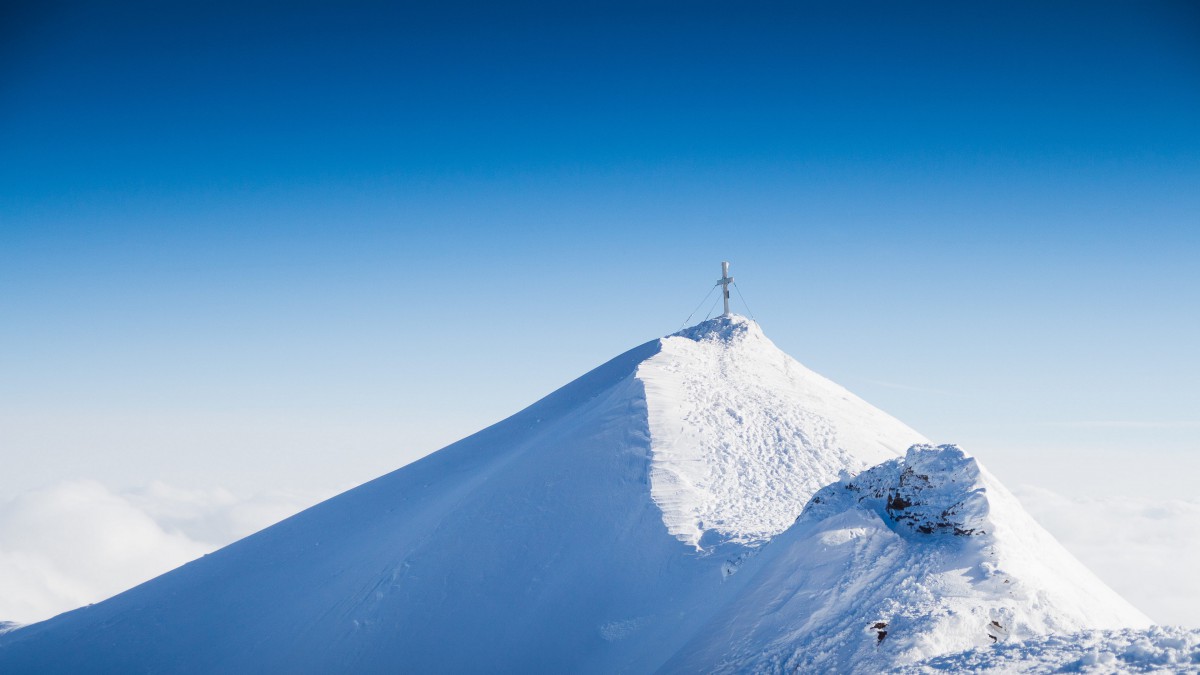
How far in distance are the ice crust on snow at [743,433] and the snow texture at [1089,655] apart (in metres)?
9.02

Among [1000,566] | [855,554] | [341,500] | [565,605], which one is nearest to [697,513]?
[565,605]

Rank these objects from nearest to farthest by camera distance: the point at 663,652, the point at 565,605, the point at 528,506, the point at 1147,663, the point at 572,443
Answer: the point at 1147,663, the point at 663,652, the point at 565,605, the point at 528,506, the point at 572,443

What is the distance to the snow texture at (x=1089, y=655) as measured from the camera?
27.1 feet

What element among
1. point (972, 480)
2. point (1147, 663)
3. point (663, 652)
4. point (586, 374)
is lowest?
point (663, 652)

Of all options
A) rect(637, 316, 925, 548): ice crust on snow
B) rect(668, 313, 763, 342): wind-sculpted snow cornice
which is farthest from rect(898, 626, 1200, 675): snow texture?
rect(668, 313, 763, 342): wind-sculpted snow cornice

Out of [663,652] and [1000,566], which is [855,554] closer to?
[1000,566]

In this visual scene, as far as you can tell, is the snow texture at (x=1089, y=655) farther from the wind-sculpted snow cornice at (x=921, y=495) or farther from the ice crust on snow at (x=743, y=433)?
the ice crust on snow at (x=743, y=433)

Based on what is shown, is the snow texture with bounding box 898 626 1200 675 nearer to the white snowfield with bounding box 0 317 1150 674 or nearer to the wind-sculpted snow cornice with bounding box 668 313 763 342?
the white snowfield with bounding box 0 317 1150 674

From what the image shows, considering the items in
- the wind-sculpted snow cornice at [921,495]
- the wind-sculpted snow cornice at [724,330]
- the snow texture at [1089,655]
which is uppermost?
the wind-sculpted snow cornice at [724,330]

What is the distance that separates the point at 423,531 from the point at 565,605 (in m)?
5.93

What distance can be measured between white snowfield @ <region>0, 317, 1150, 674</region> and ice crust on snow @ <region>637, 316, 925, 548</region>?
3.1 inches

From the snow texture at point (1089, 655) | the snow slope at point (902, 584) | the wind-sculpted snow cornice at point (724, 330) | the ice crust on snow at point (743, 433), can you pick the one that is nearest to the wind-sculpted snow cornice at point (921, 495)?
the snow slope at point (902, 584)

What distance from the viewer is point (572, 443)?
24.1 meters

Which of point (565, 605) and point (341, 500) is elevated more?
point (341, 500)
